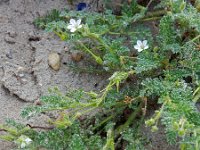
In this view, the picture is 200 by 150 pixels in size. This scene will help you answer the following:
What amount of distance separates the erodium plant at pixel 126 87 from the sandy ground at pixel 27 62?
0.10 metres

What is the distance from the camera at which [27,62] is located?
220 centimetres

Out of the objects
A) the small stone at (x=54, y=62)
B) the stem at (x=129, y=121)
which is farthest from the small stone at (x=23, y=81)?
the stem at (x=129, y=121)

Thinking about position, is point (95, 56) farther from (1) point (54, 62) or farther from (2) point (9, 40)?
(2) point (9, 40)

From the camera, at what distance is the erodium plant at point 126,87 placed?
1800 mm

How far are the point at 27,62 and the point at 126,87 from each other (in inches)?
17.8

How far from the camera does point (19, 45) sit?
7.34ft

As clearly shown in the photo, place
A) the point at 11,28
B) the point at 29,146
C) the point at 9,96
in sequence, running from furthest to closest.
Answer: the point at 11,28, the point at 9,96, the point at 29,146

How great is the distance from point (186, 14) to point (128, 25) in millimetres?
317

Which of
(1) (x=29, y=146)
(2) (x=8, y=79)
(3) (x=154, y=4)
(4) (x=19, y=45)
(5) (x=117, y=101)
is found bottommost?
(1) (x=29, y=146)

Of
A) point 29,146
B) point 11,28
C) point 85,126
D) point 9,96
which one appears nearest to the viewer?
point 29,146

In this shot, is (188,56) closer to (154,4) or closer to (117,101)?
(117,101)

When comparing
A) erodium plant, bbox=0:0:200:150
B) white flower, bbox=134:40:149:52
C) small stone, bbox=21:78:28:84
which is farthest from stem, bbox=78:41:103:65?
small stone, bbox=21:78:28:84

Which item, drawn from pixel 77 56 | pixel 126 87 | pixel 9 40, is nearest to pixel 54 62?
pixel 77 56

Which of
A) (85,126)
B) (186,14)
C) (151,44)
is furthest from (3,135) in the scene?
(186,14)
